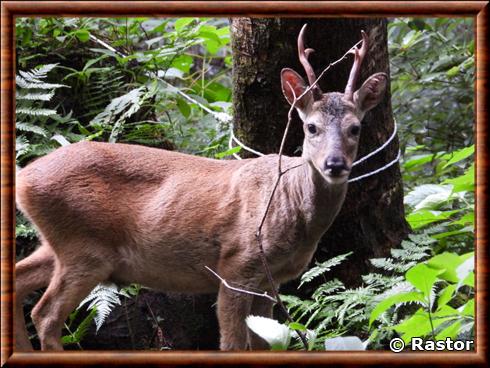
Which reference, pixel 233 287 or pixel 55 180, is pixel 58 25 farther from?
pixel 233 287

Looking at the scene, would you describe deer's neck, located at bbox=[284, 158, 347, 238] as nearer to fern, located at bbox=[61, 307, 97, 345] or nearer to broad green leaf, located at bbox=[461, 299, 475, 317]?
broad green leaf, located at bbox=[461, 299, 475, 317]

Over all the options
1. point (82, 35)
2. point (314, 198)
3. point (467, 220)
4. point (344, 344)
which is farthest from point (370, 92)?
point (82, 35)

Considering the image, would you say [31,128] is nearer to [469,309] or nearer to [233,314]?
[233,314]

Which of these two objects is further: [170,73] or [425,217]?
[170,73]

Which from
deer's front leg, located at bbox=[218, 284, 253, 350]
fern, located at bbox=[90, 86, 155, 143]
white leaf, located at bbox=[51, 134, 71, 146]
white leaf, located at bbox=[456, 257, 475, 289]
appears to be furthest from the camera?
fern, located at bbox=[90, 86, 155, 143]

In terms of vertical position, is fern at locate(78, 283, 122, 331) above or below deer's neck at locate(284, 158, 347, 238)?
below

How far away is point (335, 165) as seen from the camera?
3.29 metres

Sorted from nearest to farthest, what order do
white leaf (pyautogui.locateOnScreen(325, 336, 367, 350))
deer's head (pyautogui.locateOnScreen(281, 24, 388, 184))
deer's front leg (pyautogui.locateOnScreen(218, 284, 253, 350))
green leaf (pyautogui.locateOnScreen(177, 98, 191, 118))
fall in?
white leaf (pyautogui.locateOnScreen(325, 336, 367, 350))
deer's head (pyautogui.locateOnScreen(281, 24, 388, 184))
deer's front leg (pyautogui.locateOnScreen(218, 284, 253, 350))
green leaf (pyautogui.locateOnScreen(177, 98, 191, 118))

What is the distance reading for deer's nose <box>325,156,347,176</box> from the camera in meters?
3.29

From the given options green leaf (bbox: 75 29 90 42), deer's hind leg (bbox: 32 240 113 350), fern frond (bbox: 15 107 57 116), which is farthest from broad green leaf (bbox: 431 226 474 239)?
green leaf (bbox: 75 29 90 42)

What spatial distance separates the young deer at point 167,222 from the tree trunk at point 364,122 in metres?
0.24

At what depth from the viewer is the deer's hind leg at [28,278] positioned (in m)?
3.37

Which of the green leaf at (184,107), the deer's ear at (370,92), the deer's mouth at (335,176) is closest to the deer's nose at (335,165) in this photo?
the deer's mouth at (335,176)
